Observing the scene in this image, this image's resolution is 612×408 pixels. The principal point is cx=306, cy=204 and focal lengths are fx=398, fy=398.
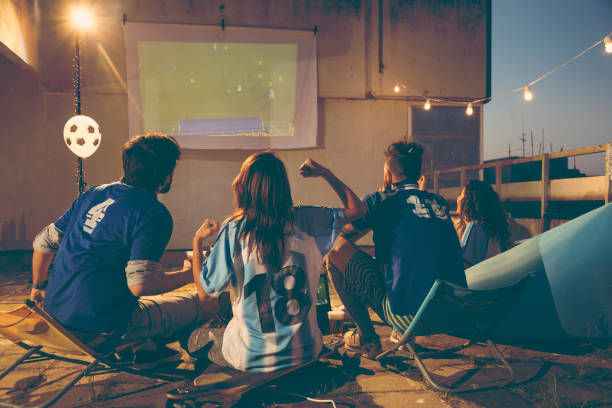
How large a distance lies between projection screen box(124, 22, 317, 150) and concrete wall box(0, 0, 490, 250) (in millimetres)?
235

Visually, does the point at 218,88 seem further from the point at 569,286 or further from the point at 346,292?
the point at 569,286

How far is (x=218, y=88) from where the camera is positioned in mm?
7234

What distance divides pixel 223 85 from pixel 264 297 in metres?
6.20

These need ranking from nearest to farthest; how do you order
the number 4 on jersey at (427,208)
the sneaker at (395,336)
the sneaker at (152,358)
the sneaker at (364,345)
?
the number 4 on jersey at (427,208) < the sneaker at (152,358) < the sneaker at (364,345) < the sneaker at (395,336)

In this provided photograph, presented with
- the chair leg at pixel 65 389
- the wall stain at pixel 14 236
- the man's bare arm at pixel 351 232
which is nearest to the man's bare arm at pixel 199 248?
the chair leg at pixel 65 389

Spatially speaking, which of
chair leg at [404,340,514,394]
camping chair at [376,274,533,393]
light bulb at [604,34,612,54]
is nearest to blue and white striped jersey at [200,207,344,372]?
camping chair at [376,274,533,393]

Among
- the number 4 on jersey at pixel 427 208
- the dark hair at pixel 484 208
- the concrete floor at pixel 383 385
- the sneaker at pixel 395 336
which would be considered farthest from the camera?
the dark hair at pixel 484 208

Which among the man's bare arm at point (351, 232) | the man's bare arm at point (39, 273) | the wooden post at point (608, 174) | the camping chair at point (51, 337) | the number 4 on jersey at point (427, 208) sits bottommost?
the camping chair at point (51, 337)

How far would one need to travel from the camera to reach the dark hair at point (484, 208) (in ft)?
10.9

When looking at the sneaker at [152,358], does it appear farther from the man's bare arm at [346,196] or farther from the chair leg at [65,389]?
the man's bare arm at [346,196]

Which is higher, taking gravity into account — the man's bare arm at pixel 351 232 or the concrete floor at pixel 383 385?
the man's bare arm at pixel 351 232

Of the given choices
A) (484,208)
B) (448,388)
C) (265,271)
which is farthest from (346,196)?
(484,208)

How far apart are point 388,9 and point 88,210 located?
7440mm

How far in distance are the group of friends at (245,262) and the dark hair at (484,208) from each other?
1.19m
